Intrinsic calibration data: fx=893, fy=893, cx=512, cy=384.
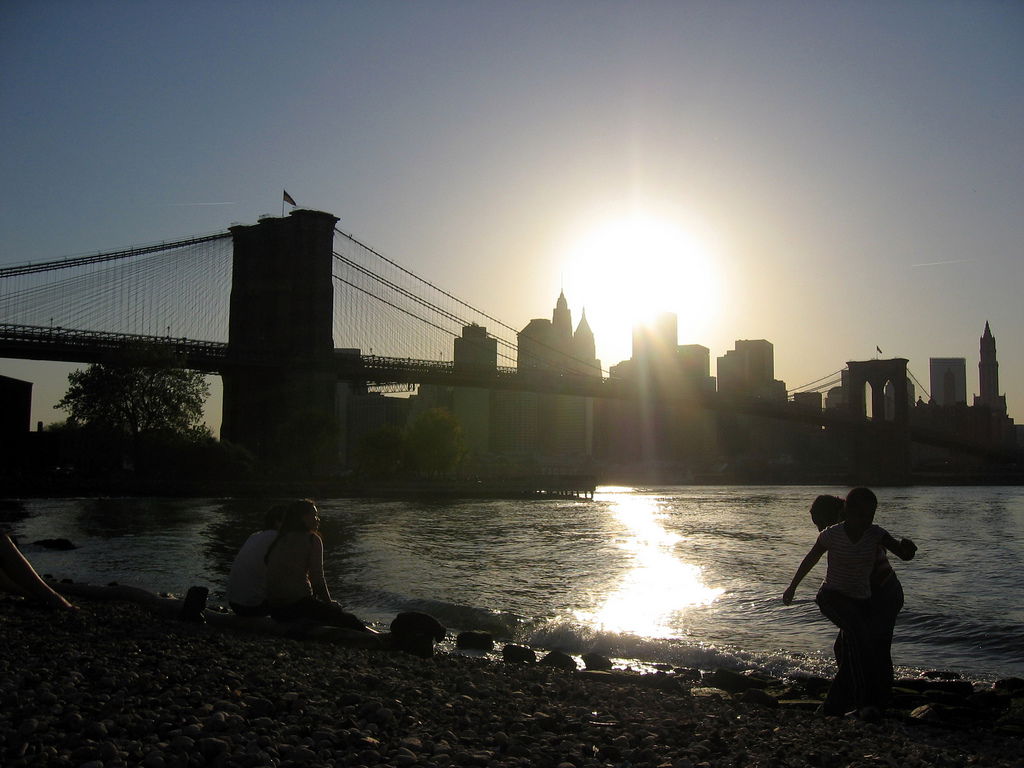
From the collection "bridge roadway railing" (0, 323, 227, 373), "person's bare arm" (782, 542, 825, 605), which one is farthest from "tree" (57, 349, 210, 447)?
"person's bare arm" (782, 542, 825, 605)

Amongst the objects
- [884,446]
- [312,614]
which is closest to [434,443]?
[884,446]

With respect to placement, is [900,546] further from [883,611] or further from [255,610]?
[255,610]

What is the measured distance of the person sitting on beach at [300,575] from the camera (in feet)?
23.8

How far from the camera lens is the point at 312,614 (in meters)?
7.57

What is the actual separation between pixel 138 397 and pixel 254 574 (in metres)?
39.3

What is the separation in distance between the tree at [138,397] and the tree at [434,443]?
55.7 ft

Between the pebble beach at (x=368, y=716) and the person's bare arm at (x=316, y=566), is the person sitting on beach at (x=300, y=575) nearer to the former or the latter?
the person's bare arm at (x=316, y=566)

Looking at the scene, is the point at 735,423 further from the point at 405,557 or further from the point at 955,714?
the point at 955,714

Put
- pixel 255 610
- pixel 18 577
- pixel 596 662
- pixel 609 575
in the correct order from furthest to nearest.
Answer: pixel 609 575 → pixel 596 662 → pixel 255 610 → pixel 18 577

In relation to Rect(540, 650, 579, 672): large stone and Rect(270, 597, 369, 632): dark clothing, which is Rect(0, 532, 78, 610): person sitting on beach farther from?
Rect(540, 650, 579, 672): large stone

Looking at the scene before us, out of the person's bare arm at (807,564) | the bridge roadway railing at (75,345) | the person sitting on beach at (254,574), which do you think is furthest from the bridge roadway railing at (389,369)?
the person's bare arm at (807,564)

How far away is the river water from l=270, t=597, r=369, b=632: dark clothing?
8.44 feet

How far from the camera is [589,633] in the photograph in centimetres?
973

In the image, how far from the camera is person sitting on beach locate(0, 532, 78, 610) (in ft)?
20.9
